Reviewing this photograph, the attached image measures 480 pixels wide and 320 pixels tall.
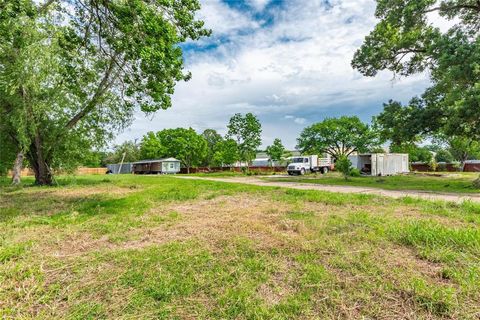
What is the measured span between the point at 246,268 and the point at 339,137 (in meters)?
39.8

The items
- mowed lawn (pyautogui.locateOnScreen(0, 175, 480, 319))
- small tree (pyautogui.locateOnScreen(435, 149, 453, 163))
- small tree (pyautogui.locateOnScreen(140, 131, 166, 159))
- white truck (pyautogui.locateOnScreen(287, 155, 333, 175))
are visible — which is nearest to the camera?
mowed lawn (pyautogui.locateOnScreen(0, 175, 480, 319))

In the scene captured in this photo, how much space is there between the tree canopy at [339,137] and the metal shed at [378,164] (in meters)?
13.7

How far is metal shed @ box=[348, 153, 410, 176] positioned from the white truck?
489 centimetres

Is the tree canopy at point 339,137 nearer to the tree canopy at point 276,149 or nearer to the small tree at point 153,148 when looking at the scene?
the tree canopy at point 276,149

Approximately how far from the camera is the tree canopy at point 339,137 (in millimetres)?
38906

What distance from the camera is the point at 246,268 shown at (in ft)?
9.55

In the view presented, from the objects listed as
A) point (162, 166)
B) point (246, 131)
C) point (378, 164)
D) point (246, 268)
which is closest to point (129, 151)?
point (162, 166)

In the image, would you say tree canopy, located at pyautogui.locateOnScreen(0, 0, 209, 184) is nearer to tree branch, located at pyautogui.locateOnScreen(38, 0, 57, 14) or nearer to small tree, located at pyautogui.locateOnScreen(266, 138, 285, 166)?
tree branch, located at pyautogui.locateOnScreen(38, 0, 57, 14)

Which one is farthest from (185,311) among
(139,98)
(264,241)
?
(139,98)

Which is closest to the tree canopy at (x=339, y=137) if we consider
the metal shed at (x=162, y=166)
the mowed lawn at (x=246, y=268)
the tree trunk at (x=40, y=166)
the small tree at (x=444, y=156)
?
the small tree at (x=444, y=156)

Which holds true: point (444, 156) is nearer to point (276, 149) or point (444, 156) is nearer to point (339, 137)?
point (339, 137)

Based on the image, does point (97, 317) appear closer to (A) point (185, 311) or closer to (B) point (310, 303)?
(A) point (185, 311)

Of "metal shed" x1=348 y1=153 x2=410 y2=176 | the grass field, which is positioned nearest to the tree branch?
the grass field

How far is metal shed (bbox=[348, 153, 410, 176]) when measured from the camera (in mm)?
22297
